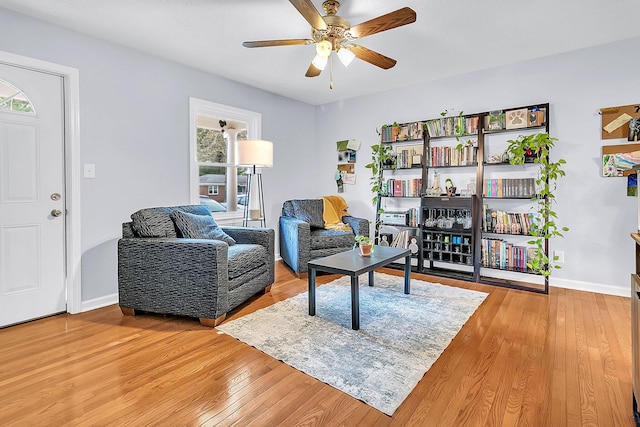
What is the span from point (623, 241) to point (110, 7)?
4.74 meters

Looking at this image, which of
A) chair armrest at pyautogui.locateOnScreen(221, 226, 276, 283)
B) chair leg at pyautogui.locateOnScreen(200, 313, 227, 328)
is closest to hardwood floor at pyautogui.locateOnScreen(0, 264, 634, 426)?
chair leg at pyautogui.locateOnScreen(200, 313, 227, 328)

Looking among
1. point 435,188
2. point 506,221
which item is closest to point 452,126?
point 435,188

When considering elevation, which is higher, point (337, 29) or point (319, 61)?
point (337, 29)

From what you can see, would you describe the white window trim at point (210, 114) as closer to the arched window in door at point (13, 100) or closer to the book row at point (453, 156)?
the arched window in door at point (13, 100)

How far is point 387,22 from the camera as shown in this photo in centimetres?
211

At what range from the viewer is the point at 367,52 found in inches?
99.7

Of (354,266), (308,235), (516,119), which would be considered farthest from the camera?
(308,235)

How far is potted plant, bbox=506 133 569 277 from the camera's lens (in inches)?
128

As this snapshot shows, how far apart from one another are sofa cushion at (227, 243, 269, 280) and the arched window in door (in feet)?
6.25

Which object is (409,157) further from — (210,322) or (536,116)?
(210,322)

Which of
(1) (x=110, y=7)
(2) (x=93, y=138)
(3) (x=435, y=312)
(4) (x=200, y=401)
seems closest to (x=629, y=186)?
(3) (x=435, y=312)

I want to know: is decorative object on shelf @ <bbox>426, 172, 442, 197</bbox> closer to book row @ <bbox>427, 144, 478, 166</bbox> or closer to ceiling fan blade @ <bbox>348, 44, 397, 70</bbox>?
book row @ <bbox>427, 144, 478, 166</bbox>

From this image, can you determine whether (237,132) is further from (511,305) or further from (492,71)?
(511,305)

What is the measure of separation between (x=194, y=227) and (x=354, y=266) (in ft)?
4.61
